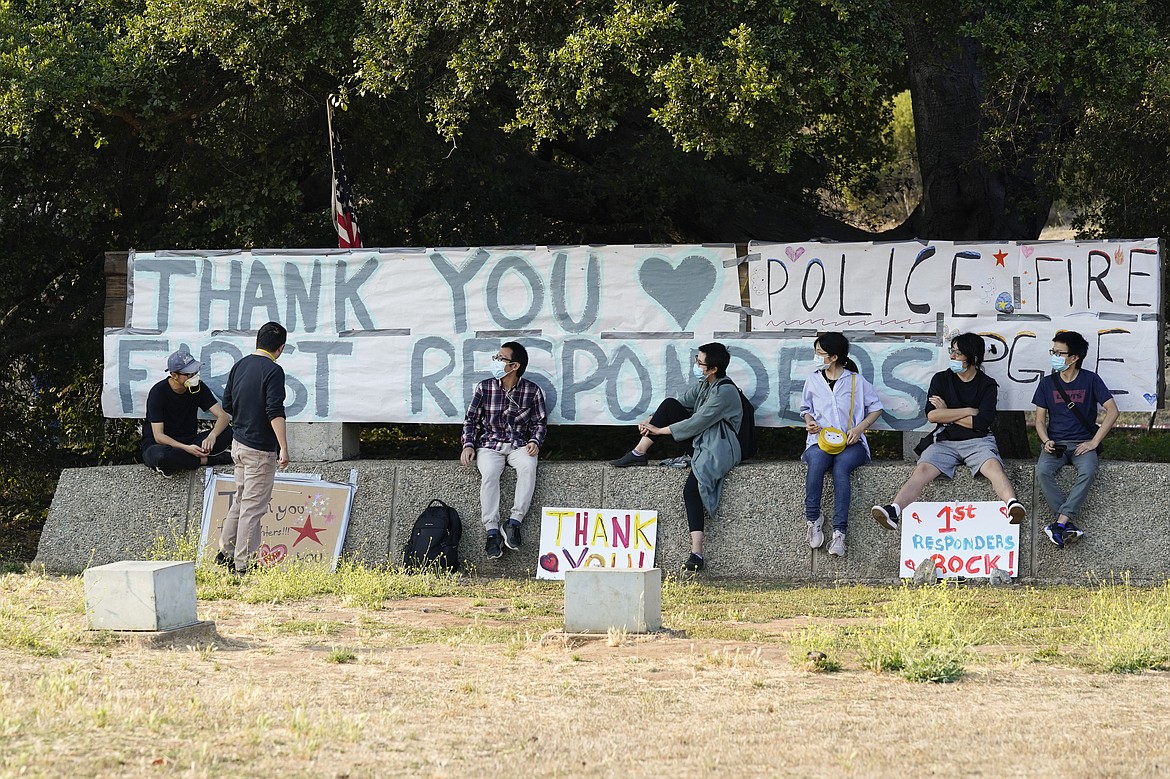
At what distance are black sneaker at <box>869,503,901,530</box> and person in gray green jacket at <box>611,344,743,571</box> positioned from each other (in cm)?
113

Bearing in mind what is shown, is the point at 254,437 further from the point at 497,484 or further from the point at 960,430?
the point at 960,430

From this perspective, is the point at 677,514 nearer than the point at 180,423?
Yes

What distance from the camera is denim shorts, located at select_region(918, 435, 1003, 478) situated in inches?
389

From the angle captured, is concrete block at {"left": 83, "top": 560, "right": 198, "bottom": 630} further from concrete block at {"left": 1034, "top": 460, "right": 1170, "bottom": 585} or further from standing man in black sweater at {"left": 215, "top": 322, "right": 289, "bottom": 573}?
concrete block at {"left": 1034, "top": 460, "right": 1170, "bottom": 585}

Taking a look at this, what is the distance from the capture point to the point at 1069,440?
32.3 feet

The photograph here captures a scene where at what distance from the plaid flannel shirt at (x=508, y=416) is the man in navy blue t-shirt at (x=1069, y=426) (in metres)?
3.77

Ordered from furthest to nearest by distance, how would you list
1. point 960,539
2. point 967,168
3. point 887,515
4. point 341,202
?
point 967,168, point 341,202, point 960,539, point 887,515

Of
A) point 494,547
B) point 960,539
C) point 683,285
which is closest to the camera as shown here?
point 960,539

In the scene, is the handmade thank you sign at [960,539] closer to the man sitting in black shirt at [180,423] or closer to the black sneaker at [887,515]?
the black sneaker at [887,515]

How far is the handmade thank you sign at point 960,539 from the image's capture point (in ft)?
32.2

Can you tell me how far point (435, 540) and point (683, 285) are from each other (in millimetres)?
2809

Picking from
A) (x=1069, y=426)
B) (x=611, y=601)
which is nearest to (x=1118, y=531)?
(x=1069, y=426)

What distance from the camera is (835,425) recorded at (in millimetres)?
10078

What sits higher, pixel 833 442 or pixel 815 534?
pixel 833 442
